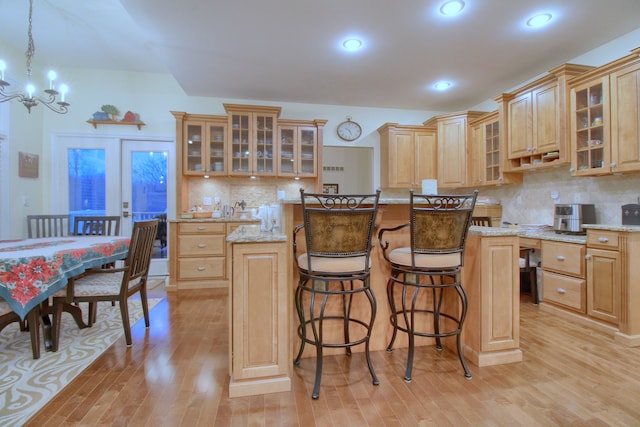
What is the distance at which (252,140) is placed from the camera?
443 cm

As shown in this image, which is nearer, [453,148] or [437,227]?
[437,227]

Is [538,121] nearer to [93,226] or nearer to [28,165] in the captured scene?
[93,226]

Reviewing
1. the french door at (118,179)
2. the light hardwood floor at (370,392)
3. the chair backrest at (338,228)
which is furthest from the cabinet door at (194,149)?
the chair backrest at (338,228)

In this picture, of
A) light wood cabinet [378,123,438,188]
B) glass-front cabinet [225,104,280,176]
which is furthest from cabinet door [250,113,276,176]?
light wood cabinet [378,123,438,188]

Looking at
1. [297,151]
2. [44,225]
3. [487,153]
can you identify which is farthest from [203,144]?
[487,153]

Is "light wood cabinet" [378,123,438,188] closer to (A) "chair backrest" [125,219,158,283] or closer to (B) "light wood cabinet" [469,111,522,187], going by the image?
(B) "light wood cabinet" [469,111,522,187]

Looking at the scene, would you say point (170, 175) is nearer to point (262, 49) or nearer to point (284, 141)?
point (284, 141)

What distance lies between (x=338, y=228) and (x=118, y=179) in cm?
428

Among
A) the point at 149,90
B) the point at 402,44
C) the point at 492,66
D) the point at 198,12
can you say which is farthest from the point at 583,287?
the point at 149,90

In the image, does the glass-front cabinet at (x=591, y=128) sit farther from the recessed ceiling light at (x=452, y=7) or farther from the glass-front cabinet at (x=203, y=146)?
the glass-front cabinet at (x=203, y=146)

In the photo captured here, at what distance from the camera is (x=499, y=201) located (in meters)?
4.54

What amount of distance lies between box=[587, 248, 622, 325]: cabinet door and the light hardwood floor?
295mm

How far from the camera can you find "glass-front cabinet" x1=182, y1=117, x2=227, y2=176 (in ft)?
14.2

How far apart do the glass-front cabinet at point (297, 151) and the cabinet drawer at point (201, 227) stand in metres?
1.17
